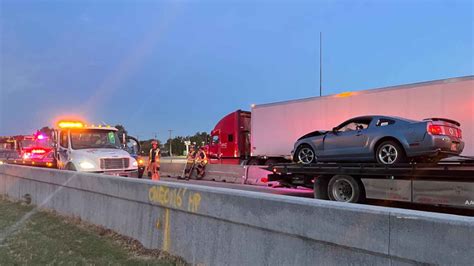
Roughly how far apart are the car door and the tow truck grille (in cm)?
658

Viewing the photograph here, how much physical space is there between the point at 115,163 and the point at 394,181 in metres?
8.63

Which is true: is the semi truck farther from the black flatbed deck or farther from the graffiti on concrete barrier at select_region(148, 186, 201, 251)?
the graffiti on concrete barrier at select_region(148, 186, 201, 251)

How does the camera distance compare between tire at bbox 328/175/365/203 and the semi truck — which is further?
the semi truck

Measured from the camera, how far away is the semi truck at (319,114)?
15.1m

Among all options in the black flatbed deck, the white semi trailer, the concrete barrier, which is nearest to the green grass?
the concrete barrier

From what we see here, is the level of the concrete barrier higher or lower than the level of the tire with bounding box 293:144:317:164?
lower

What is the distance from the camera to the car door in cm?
1152

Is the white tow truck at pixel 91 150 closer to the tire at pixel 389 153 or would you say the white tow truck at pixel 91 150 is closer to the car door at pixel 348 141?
the car door at pixel 348 141

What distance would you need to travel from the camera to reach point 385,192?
10.4 m

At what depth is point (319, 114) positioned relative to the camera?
19.8 m

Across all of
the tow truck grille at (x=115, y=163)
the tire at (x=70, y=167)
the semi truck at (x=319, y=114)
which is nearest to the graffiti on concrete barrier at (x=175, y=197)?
the tow truck grille at (x=115, y=163)

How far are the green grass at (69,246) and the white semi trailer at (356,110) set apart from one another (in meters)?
12.0

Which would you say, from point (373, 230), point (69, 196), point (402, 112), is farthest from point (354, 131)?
point (373, 230)

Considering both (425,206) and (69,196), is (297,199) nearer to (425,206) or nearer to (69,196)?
(69,196)
